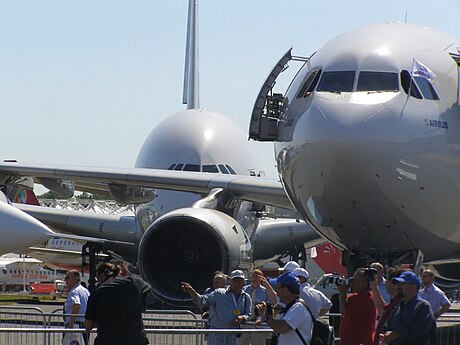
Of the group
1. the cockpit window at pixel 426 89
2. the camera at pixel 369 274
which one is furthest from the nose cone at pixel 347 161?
the camera at pixel 369 274

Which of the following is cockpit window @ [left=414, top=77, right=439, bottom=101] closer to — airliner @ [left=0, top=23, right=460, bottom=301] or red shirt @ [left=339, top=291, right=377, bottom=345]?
airliner @ [left=0, top=23, right=460, bottom=301]

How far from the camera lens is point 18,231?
12047mm

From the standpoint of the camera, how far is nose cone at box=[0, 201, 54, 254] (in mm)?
12055

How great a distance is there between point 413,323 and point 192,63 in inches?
886

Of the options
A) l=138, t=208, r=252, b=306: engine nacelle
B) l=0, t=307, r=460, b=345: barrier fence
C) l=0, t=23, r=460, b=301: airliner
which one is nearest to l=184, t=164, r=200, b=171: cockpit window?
A: l=0, t=307, r=460, b=345: barrier fence

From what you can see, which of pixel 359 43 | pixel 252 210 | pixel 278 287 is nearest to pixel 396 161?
pixel 359 43

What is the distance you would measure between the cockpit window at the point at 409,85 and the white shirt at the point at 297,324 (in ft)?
18.8

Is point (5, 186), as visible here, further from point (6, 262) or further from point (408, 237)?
point (6, 262)

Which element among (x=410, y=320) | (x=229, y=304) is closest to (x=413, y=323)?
(x=410, y=320)

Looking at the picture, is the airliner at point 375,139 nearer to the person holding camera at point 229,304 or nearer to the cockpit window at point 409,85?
the cockpit window at point 409,85

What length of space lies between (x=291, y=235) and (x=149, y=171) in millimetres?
3958

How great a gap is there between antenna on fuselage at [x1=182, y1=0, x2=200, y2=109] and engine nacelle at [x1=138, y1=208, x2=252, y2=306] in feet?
39.5

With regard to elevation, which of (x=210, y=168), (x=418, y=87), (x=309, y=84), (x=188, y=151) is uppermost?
(x=418, y=87)

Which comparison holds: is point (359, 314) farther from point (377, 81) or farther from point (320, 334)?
point (377, 81)
